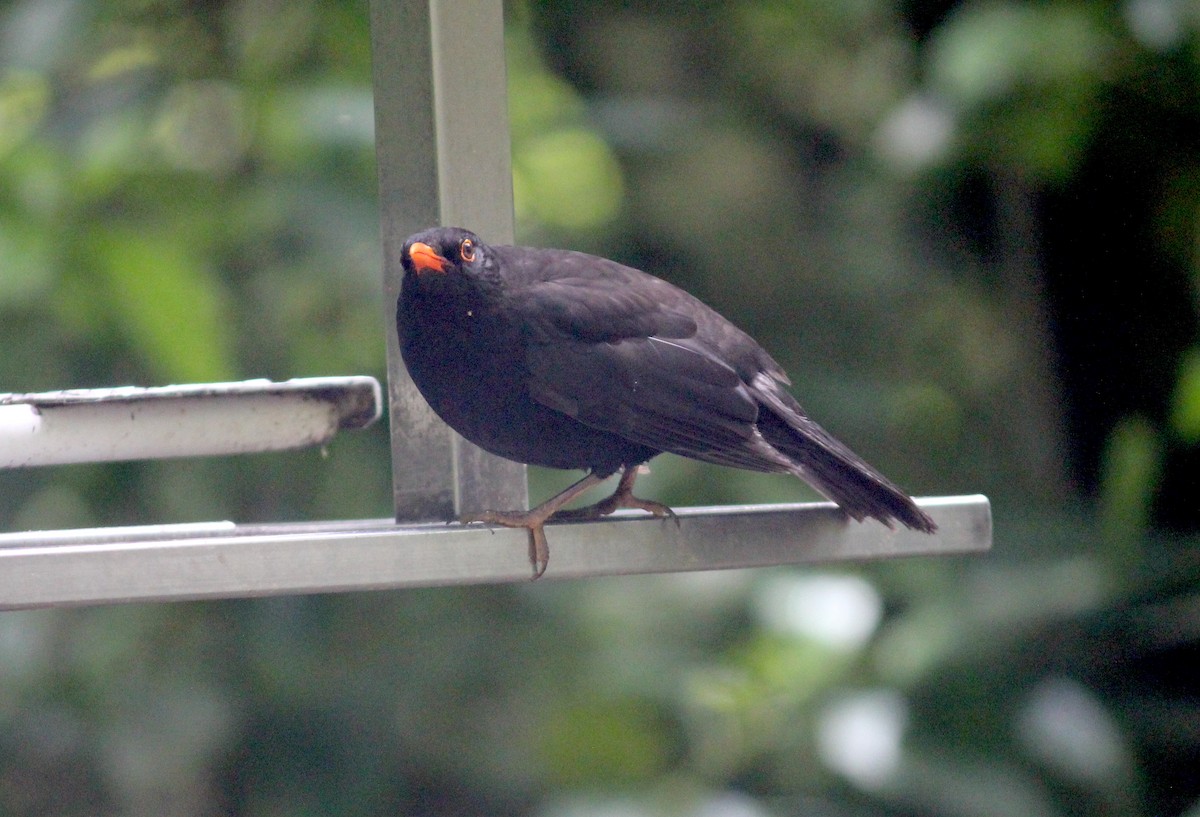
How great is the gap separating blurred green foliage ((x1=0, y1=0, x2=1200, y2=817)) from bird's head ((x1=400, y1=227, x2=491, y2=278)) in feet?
3.96

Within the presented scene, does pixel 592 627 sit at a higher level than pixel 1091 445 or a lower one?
lower

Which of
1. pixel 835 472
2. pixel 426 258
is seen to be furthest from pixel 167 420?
pixel 835 472

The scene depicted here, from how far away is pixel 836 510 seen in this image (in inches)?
99.0

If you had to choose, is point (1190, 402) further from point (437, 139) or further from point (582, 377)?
point (437, 139)

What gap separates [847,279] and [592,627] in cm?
175

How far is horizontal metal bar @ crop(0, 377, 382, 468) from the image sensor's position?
90.8 inches

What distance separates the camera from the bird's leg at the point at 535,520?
7.04 ft

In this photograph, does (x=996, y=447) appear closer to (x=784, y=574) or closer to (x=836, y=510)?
(x=784, y=574)

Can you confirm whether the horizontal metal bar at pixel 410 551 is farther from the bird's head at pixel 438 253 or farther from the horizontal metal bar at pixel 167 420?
the bird's head at pixel 438 253

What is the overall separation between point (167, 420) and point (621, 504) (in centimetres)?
94

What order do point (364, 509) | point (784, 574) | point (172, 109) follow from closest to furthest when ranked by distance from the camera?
point (172, 109) < point (364, 509) < point (784, 574)

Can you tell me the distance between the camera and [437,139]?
8.60ft

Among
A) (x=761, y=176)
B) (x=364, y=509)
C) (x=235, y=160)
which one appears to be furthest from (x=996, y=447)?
(x=235, y=160)

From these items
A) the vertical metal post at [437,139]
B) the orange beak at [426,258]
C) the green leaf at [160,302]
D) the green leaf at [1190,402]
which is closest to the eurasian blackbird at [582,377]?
the orange beak at [426,258]
